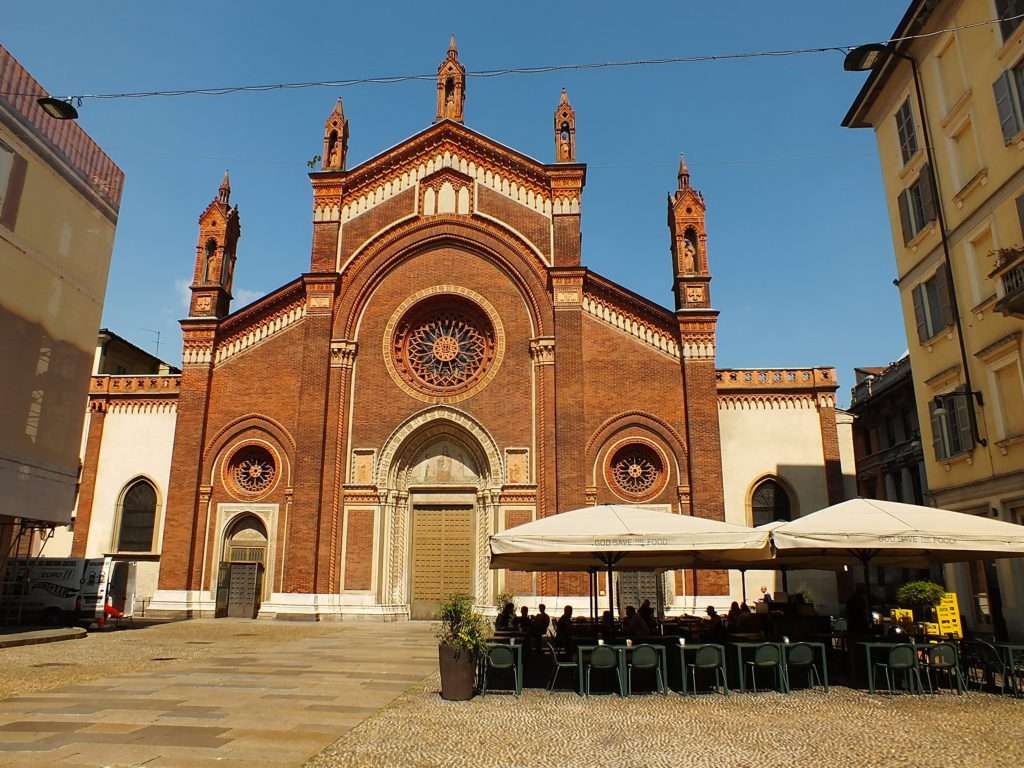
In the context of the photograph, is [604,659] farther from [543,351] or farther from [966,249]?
[543,351]

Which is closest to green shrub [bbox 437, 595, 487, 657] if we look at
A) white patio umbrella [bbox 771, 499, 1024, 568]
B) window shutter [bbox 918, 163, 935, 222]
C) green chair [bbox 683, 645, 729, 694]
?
green chair [bbox 683, 645, 729, 694]

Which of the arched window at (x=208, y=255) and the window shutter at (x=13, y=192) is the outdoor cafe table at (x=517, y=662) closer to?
the window shutter at (x=13, y=192)

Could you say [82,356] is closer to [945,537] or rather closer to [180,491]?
[180,491]

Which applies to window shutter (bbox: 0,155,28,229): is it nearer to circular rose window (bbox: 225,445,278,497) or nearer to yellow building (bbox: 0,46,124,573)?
yellow building (bbox: 0,46,124,573)

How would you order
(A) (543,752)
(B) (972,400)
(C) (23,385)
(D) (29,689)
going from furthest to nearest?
(C) (23,385)
(B) (972,400)
(D) (29,689)
(A) (543,752)

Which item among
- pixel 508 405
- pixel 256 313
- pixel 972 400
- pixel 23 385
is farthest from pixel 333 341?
pixel 972 400

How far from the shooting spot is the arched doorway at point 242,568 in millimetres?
25234

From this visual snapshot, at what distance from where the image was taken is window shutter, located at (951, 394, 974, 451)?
1727 cm

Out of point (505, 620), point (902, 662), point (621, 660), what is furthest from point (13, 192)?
point (902, 662)

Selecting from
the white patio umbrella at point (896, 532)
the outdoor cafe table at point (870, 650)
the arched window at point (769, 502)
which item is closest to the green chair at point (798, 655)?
the outdoor cafe table at point (870, 650)

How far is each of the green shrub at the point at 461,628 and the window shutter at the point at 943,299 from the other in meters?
14.4

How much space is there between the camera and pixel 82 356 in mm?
22719

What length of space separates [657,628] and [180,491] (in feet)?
59.3

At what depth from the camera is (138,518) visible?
90.6ft
